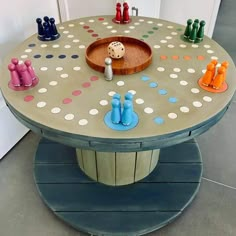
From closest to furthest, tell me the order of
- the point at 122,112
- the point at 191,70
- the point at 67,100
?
the point at 122,112, the point at 67,100, the point at 191,70

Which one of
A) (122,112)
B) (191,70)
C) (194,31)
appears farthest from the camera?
(194,31)

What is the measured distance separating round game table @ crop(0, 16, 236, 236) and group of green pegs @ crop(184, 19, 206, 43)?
27 millimetres

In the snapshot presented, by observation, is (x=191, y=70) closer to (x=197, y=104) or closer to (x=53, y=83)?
(x=197, y=104)

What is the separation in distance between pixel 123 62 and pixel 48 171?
0.68 metres

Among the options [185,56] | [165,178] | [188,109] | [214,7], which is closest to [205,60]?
[185,56]

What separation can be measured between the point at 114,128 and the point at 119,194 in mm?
557

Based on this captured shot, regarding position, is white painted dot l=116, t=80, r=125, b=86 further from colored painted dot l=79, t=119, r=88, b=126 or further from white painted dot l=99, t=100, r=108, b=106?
colored painted dot l=79, t=119, r=88, b=126

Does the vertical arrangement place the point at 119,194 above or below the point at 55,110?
below

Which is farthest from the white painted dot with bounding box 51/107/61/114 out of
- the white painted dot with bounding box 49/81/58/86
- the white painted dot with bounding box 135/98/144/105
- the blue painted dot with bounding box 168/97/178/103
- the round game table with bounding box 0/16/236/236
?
the blue painted dot with bounding box 168/97/178/103

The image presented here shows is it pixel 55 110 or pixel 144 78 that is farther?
pixel 144 78

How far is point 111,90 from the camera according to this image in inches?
33.2

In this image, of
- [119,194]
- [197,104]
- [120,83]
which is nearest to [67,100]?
[120,83]

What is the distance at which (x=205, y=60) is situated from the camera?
0.98 meters

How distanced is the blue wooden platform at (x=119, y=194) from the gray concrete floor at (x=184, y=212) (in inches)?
2.2
